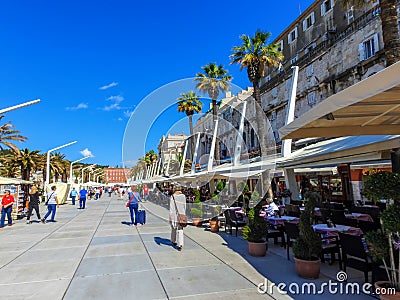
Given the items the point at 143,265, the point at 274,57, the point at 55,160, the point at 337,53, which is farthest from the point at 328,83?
the point at 55,160

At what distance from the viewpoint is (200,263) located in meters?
6.94

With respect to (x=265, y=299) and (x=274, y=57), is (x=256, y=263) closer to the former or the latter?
(x=265, y=299)

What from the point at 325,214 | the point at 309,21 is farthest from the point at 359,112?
the point at 309,21

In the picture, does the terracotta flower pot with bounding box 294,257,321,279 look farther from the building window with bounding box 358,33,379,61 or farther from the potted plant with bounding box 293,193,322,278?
the building window with bounding box 358,33,379,61

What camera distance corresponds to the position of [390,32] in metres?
8.10

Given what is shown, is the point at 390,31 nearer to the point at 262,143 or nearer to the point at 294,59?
the point at 262,143

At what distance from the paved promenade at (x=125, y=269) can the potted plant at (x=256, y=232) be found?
0.48 meters

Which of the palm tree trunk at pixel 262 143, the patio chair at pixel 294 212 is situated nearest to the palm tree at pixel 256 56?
the palm tree trunk at pixel 262 143

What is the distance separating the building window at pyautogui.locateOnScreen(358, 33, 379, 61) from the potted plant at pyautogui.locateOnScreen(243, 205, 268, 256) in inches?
653

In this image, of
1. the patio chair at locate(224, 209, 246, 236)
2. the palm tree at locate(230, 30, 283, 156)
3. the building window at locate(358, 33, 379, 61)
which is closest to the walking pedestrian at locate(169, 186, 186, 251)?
the patio chair at locate(224, 209, 246, 236)

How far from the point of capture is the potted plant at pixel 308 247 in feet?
17.5

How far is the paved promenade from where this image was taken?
514cm

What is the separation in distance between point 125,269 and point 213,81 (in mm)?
23478

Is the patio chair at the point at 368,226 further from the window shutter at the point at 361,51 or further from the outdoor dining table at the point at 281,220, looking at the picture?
the window shutter at the point at 361,51
